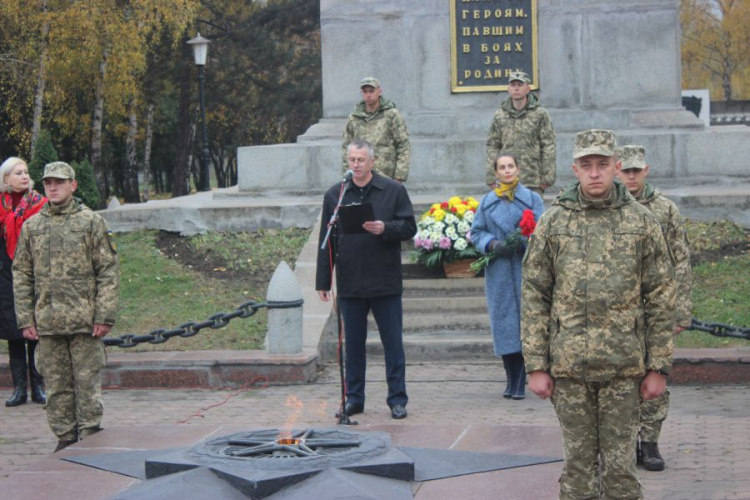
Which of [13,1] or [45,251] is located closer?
[45,251]

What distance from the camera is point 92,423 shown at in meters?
8.41

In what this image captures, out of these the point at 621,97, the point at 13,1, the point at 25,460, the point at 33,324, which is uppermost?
the point at 13,1

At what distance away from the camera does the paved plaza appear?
689 centimetres

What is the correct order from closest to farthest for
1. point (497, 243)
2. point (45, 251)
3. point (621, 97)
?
point (45, 251)
point (497, 243)
point (621, 97)

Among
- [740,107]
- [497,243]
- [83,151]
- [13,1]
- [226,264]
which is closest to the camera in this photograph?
[497,243]

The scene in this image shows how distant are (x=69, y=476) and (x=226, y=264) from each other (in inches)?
300

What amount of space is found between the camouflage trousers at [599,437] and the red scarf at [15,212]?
567 cm

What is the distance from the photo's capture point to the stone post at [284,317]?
1098 cm

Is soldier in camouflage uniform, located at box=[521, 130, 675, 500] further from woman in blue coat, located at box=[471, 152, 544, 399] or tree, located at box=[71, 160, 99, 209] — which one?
tree, located at box=[71, 160, 99, 209]

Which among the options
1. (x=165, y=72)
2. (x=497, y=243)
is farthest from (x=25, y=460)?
(x=165, y=72)

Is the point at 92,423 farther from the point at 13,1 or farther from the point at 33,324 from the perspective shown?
the point at 13,1

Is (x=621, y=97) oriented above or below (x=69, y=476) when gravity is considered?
above

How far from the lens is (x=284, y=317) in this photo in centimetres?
1105

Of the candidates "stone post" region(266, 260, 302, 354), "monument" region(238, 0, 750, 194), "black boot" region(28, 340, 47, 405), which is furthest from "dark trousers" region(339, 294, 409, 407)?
"monument" region(238, 0, 750, 194)
